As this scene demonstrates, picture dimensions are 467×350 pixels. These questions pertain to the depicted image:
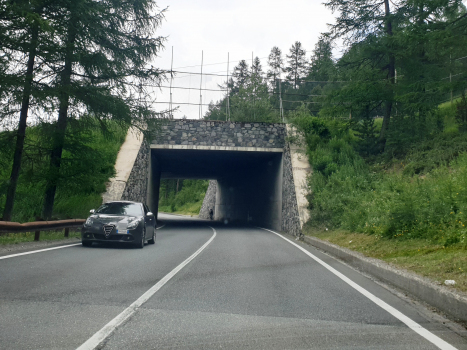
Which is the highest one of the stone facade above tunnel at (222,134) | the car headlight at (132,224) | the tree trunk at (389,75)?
the tree trunk at (389,75)

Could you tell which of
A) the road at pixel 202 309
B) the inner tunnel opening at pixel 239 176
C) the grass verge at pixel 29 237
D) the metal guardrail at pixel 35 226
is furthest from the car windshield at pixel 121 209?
the inner tunnel opening at pixel 239 176

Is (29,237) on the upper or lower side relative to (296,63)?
lower

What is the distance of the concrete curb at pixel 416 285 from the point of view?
18.7 ft

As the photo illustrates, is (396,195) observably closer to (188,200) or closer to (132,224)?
(132,224)

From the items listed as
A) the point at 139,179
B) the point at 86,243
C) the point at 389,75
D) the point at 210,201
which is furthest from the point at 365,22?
the point at 210,201

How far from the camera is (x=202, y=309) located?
234 inches

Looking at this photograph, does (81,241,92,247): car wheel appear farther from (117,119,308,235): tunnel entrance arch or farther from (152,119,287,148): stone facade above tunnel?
(152,119,287,148): stone facade above tunnel

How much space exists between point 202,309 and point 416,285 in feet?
11.6

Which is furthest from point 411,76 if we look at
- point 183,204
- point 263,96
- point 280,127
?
point 183,204

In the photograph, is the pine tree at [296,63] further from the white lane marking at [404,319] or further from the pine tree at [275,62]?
the white lane marking at [404,319]

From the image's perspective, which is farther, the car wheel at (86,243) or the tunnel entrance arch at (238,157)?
the tunnel entrance arch at (238,157)

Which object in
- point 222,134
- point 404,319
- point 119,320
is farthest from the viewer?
point 222,134

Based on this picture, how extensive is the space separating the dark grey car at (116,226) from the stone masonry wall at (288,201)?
9259 millimetres

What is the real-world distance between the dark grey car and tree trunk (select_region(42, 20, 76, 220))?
3.95 m
